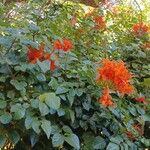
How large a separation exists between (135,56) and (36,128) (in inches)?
49.6

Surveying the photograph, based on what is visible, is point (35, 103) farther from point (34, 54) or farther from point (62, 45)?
point (62, 45)

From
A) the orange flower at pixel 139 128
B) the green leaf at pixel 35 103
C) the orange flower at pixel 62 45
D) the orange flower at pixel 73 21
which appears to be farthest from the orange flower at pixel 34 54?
the orange flower at pixel 73 21

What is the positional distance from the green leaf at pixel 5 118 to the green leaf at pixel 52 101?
7.2 inches

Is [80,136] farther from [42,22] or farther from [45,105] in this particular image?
[42,22]

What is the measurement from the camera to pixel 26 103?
1.76 meters

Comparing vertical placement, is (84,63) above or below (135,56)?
above

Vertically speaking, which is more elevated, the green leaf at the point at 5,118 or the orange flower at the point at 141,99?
the green leaf at the point at 5,118

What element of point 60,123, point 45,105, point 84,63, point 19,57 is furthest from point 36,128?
point 84,63

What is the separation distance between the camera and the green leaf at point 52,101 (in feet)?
5.49

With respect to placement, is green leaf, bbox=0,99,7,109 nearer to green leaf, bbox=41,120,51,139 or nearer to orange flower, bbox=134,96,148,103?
green leaf, bbox=41,120,51,139

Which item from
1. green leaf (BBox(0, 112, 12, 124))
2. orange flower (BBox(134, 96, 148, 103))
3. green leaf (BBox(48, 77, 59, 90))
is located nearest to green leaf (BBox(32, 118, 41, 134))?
green leaf (BBox(0, 112, 12, 124))

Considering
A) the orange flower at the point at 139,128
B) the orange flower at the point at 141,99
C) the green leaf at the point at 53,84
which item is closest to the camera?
the green leaf at the point at 53,84

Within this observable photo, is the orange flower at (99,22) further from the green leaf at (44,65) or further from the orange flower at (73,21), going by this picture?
the green leaf at (44,65)

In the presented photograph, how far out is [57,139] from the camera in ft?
5.77
